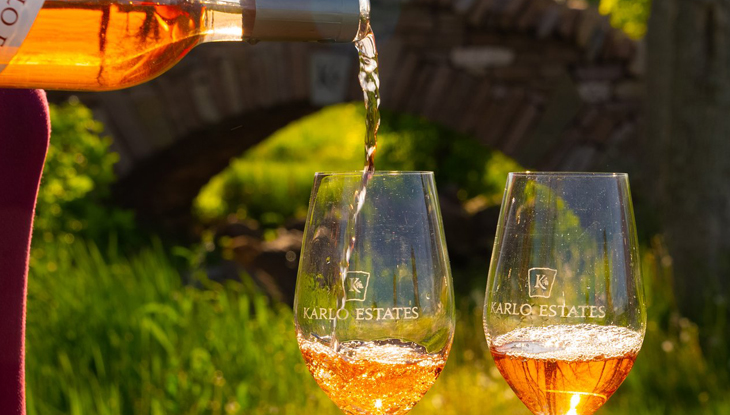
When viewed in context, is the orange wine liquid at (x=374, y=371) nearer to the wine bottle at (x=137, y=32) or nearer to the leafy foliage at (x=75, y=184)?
the wine bottle at (x=137, y=32)

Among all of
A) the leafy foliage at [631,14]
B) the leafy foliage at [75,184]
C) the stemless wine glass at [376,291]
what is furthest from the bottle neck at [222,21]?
the leafy foliage at [631,14]

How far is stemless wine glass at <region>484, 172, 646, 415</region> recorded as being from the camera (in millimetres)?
1269

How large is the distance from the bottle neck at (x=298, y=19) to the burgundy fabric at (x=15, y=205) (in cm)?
46

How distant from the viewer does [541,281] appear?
1.27 m

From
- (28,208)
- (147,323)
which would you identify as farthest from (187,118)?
(28,208)

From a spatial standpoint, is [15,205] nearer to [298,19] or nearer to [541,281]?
[298,19]

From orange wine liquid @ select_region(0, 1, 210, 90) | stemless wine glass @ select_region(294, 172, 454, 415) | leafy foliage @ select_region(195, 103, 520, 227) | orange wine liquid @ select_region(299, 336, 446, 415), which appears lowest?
leafy foliage @ select_region(195, 103, 520, 227)

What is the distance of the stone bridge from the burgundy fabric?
5.75 metres

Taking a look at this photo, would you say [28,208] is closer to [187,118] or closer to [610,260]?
[610,260]

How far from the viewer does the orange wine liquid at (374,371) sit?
49.4 inches

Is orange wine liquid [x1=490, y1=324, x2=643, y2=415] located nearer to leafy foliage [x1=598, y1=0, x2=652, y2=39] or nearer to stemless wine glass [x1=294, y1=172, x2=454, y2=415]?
stemless wine glass [x1=294, y1=172, x2=454, y2=415]

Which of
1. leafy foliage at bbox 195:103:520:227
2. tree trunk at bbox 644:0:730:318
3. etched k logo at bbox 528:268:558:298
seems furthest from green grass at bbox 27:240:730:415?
leafy foliage at bbox 195:103:520:227

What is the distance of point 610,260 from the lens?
4.17 ft

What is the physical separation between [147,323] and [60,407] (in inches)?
16.5
